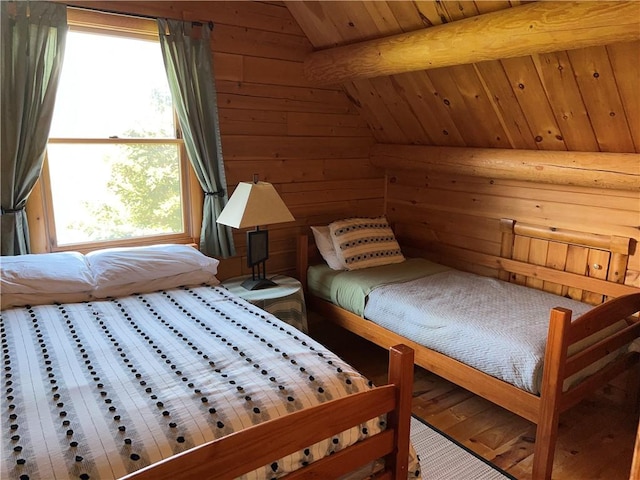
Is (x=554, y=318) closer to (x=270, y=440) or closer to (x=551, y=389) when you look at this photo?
(x=551, y=389)

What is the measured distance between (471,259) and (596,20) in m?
1.86

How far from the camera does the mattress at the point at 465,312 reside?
2158 mm

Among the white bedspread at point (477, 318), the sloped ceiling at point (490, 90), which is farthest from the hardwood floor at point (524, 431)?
the sloped ceiling at point (490, 90)

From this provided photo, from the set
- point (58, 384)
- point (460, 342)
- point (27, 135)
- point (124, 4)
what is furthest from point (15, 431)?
point (124, 4)

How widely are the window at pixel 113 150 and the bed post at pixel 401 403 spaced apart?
2.01 meters

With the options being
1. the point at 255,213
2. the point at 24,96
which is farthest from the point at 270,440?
the point at 24,96

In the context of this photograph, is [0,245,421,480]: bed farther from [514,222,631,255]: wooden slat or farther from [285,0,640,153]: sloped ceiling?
[514,222,631,255]: wooden slat

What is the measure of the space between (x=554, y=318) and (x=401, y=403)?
A: 2.63 ft

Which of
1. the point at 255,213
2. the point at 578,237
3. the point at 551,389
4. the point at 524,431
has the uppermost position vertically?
the point at 255,213

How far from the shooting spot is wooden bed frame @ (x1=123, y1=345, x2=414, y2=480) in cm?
110

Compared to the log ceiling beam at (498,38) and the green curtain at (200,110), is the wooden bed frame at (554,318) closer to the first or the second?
the green curtain at (200,110)

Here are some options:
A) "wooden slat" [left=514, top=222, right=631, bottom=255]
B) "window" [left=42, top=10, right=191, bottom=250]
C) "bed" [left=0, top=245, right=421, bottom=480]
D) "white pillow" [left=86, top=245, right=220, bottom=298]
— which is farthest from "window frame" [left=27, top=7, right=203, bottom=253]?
"wooden slat" [left=514, top=222, right=631, bottom=255]

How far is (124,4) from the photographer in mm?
2688

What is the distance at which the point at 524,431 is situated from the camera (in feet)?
8.13
